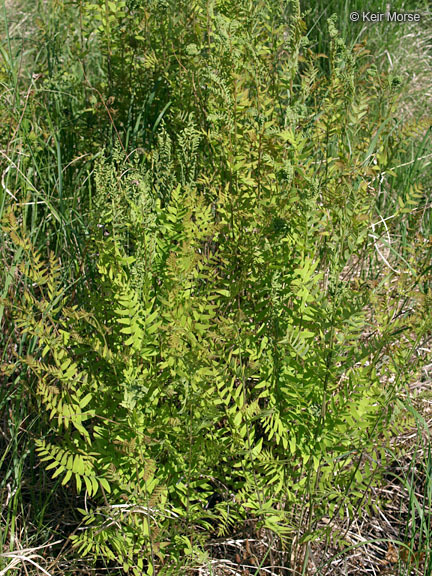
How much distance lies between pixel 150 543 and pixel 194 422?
13.1 inches

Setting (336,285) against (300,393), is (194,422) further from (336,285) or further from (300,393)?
(336,285)

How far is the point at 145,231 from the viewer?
1.65m

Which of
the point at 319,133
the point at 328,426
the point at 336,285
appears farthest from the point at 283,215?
the point at 328,426

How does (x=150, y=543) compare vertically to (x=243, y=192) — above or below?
below

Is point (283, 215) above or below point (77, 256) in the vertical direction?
above

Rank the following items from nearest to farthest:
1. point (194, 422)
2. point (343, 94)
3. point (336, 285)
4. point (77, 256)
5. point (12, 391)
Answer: point (336, 285) < point (194, 422) < point (343, 94) < point (12, 391) < point (77, 256)

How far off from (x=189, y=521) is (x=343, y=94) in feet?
4.15

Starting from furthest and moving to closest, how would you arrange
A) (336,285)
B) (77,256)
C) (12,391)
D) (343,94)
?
(77,256) → (12,391) → (343,94) → (336,285)

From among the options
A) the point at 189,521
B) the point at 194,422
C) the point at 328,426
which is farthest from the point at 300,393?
the point at 189,521

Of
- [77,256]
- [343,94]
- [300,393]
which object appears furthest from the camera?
[77,256]

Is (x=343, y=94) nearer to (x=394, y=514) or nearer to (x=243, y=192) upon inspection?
(x=243, y=192)

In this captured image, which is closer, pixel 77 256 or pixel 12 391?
pixel 12 391

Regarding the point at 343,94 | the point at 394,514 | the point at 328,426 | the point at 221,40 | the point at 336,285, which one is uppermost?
the point at 221,40

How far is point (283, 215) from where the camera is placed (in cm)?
169
